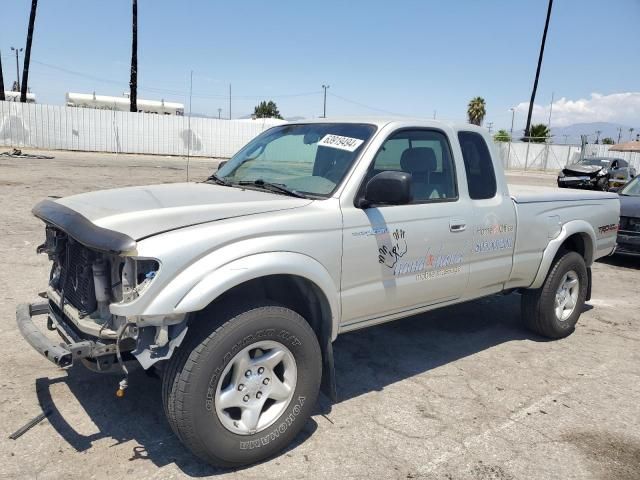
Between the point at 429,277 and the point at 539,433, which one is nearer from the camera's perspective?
the point at 539,433

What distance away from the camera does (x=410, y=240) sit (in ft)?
12.3

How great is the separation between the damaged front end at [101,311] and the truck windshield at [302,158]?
1.25m

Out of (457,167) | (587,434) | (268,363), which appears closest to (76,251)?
(268,363)

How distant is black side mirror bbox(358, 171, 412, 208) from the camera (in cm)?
329

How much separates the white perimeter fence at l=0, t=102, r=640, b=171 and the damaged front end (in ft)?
74.2

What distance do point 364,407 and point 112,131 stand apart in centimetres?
2972

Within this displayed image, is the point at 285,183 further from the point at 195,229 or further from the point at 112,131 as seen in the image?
the point at 112,131

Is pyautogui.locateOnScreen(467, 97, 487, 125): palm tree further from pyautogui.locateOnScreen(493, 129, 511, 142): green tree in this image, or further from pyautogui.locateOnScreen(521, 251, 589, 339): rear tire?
pyautogui.locateOnScreen(521, 251, 589, 339): rear tire

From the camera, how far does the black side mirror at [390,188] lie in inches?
129

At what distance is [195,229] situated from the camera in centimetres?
283

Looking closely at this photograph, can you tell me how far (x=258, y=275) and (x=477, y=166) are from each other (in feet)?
7.74

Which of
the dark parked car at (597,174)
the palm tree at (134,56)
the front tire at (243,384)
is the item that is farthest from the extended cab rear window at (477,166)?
the palm tree at (134,56)

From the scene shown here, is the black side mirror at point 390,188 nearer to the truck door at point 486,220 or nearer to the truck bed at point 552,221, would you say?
the truck door at point 486,220

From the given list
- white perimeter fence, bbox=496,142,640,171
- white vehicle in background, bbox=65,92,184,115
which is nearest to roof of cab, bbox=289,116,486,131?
white perimeter fence, bbox=496,142,640,171
